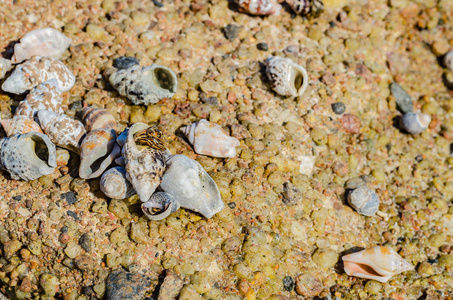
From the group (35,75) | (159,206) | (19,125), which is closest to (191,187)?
(159,206)

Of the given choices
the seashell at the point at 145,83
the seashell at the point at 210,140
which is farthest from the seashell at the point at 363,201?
the seashell at the point at 145,83

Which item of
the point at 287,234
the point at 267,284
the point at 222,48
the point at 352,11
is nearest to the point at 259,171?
the point at 287,234

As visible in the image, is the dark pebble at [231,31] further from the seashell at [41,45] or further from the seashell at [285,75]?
the seashell at [41,45]

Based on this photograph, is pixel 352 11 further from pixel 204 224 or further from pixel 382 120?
pixel 204 224

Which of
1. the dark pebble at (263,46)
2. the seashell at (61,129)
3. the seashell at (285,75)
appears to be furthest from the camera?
the dark pebble at (263,46)

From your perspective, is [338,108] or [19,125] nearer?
[19,125]

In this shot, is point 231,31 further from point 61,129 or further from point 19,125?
point 19,125

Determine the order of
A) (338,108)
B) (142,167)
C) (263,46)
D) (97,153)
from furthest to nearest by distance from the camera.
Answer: (263,46), (338,108), (97,153), (142,167)
